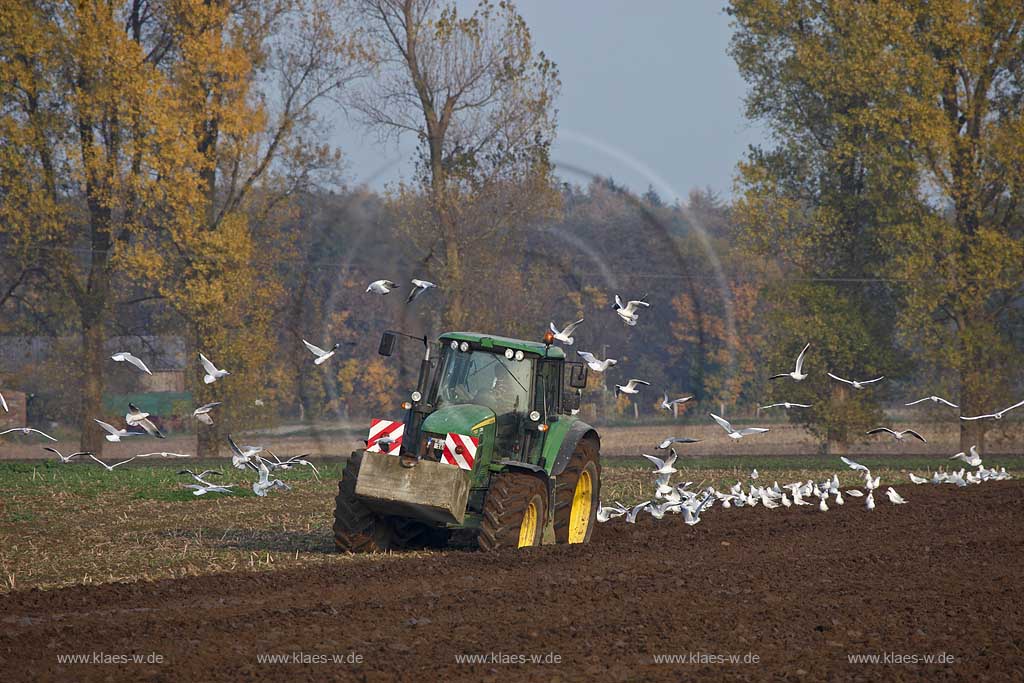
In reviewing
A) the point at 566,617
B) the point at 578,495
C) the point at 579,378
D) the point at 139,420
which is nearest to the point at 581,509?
the point at 578,495

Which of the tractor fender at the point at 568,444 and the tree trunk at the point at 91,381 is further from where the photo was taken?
the tree trunk at the point at 91,381

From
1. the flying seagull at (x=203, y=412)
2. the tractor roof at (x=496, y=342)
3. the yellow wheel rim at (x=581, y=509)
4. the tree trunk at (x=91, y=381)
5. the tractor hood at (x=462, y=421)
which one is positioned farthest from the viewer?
the tree trunk at (x=91, y=381)

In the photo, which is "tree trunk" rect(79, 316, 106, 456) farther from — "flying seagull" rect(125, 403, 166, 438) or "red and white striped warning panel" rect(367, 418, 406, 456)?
"red and white striped warning panel" rect(367, 418, 406, 456)

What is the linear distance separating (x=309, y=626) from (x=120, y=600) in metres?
2.20

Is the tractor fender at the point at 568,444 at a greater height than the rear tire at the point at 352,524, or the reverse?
the tractor fender at the point at 568,444

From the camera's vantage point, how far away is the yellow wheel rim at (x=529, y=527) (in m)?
13.8

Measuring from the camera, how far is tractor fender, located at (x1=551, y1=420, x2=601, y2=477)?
1426cm

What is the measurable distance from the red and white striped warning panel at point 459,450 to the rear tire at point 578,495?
1526mm

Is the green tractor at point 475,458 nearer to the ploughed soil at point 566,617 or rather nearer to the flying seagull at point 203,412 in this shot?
the ploughed soil at point 566,617

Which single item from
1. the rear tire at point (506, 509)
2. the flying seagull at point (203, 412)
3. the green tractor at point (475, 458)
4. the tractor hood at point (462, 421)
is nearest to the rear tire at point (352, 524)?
the green tractor at point (475, 458)

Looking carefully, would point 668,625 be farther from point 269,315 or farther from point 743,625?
point 269,315

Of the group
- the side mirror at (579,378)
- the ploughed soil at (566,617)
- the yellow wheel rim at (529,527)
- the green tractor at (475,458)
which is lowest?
the ploughed soil at (566,617)

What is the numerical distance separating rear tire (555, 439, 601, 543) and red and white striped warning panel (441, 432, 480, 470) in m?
1.53

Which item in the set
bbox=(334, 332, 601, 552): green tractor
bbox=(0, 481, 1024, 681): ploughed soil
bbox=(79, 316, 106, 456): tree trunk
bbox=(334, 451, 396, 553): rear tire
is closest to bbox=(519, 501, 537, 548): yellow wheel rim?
bbox=(334, 332, 601, 552): green tractor
